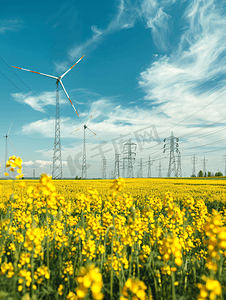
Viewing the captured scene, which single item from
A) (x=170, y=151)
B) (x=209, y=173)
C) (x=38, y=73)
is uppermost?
(x=38, y=73)

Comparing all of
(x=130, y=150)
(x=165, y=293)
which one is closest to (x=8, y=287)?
(x=165, y=293)

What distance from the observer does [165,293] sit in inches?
104

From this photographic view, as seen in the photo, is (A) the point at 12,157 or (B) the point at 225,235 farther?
(A) the point at 12,157

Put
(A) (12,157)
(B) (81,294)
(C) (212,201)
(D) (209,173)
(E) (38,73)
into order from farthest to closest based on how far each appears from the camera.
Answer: (D) (209,173), (E) (38,73), (C) (212,201), (A) (12,157), (B) (81,294)

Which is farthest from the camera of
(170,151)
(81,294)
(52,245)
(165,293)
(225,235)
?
(170,151)

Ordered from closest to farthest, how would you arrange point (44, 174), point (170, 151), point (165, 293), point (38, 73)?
Result: point (44, 174) < point (165, 293) < point (38, 73) < point (170, 151)

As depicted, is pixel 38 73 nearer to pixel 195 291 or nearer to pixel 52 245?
pixel 52 245

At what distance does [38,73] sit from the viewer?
26297 millimetres

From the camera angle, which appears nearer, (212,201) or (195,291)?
(195,291)

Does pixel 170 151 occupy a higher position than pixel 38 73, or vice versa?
pixel 38 73

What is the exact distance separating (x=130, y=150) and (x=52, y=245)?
5072 cm

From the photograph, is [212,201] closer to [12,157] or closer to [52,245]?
[52,245]

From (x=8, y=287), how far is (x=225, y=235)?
2878 millimetres

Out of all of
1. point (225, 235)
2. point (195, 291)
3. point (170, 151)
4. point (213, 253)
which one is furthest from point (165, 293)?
point (170, 151)
